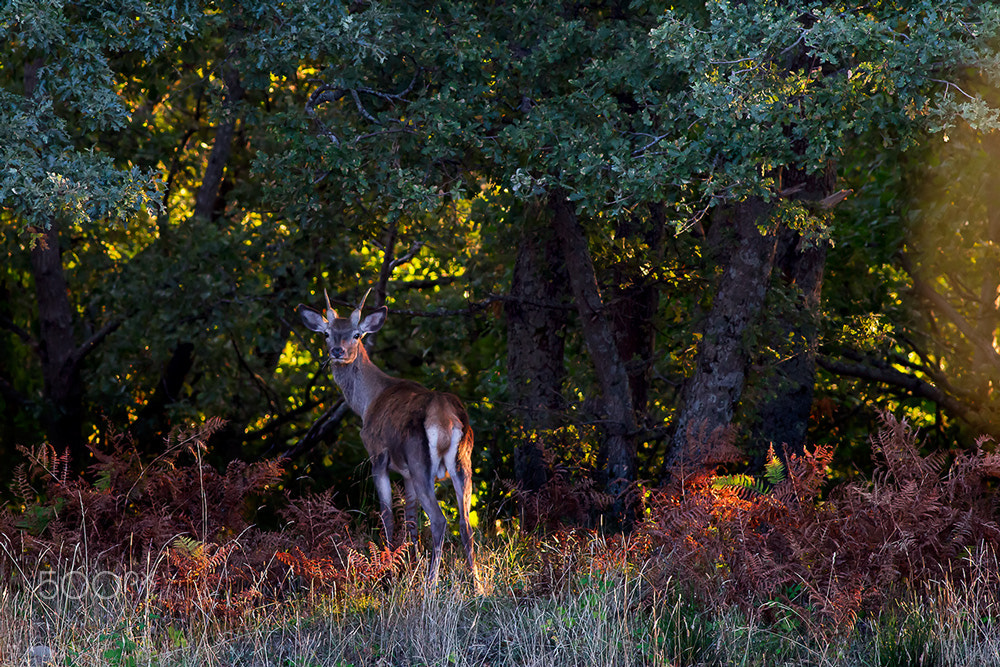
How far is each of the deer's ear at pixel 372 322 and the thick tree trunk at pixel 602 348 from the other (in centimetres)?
171

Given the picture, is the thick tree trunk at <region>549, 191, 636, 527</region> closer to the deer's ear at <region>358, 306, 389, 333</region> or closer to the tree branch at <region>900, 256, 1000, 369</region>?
the deer's ear at <region>358, 306, 389, 333</region>

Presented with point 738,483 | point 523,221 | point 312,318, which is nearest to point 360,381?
point 312,318

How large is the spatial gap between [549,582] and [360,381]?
3.12m

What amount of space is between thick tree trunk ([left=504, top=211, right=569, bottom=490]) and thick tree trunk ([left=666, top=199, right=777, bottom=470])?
1585mm

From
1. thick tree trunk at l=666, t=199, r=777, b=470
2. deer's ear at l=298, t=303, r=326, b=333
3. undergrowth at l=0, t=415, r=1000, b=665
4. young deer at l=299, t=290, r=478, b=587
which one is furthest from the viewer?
deer's ear at l=298, t=303, r=326, b=333

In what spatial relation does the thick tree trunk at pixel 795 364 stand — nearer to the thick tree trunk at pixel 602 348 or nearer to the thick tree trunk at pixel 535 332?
the thick tree trunk at pixel 602 348

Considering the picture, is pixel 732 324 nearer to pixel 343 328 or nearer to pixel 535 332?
pixel 535 332

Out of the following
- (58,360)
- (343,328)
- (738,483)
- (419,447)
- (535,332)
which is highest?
(58,360)

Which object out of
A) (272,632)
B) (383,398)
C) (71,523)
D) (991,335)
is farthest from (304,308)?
(991,335)

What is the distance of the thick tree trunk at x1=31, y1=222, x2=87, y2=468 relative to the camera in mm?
13712

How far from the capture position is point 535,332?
11375 mm

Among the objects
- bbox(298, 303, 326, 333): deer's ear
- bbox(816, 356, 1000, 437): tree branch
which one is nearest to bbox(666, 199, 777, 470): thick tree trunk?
bbox(816, 356, 1000, 437): tree branch

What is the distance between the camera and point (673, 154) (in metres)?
7.64

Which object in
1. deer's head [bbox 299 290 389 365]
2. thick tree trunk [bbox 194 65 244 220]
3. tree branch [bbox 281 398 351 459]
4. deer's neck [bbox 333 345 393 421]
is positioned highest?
thick tree trunk [bbox 194 65 244 220]
